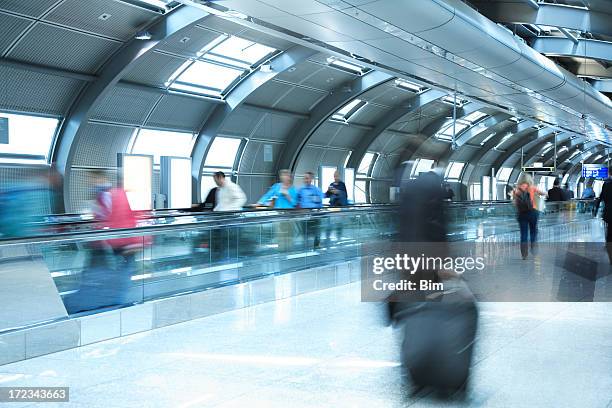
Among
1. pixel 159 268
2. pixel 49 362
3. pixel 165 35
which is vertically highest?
pixel 165 35

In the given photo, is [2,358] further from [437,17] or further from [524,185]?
[524,185]

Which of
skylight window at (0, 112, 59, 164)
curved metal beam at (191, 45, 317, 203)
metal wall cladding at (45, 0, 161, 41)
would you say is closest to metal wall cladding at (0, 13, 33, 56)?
metal wall cladding at (45, 0, 161, 41)

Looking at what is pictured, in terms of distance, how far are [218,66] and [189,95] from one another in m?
1.65

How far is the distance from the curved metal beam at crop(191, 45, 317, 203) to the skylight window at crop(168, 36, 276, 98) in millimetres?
427

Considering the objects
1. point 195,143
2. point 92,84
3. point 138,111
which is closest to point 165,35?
point 92,84

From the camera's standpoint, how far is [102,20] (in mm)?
22281

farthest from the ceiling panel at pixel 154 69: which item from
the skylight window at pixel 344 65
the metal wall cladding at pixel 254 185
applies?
the metal wall cladding at pixel 254 185

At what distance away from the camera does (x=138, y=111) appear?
28703 mm

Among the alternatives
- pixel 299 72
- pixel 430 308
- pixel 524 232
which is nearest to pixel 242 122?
pixel 299 72

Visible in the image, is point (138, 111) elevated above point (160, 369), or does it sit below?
above

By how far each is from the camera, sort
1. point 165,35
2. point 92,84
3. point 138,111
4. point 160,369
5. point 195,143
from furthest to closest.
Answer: point 195,143 → point 138,111 → point 92,84 → point 165,35 → point 160,369

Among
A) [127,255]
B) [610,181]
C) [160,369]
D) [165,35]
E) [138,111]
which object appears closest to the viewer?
[160,369]

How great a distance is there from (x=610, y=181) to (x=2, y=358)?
1096 cm

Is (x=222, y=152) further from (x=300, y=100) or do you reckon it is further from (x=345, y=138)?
(x=345, y=138)
